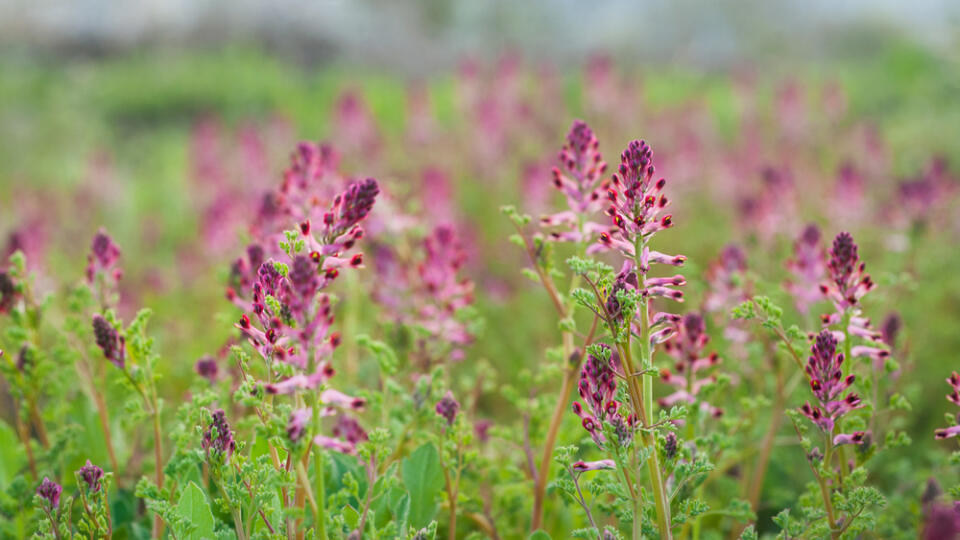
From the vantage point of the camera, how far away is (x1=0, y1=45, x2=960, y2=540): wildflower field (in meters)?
1.53

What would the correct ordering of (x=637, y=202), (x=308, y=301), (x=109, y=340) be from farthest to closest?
(x=109, y=340), (x=637, y=202), (x=308, y=301)

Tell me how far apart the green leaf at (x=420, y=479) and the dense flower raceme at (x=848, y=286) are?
1.02 m

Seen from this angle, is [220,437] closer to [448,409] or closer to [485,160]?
[448,409]

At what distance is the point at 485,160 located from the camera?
6387mm

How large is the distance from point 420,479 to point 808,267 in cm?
145

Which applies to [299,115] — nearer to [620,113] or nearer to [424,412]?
[620,113]

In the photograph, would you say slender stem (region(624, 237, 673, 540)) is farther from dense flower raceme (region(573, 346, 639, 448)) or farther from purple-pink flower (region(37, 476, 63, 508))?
purple-pink flower (region(37, 476, 63, 508))

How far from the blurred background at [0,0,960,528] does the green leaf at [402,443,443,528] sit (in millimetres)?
665

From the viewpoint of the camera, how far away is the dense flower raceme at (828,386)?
5.08 ft

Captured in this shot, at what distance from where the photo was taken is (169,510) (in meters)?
1.54

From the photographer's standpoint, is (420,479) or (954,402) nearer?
(954,402)

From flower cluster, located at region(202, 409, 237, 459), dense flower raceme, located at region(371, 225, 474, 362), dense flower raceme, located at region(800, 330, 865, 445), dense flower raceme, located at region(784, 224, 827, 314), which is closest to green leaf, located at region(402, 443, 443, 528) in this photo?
dense flower raceme, located at region(371, 225, 474, 362)

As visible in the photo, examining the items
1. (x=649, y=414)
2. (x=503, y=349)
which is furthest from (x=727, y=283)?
(x=503, y=349)

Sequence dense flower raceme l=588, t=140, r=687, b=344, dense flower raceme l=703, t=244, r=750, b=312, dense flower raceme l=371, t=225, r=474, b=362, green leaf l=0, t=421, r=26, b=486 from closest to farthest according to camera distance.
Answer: dense flower raceme l=588, t=140, r=687, b=344, green leaf l=0, t=421, r=26, b=486, dense flower raceme l=371, t=225, r=474, b=362, dense flower raceme l=703, t=244, r=750, b=312
